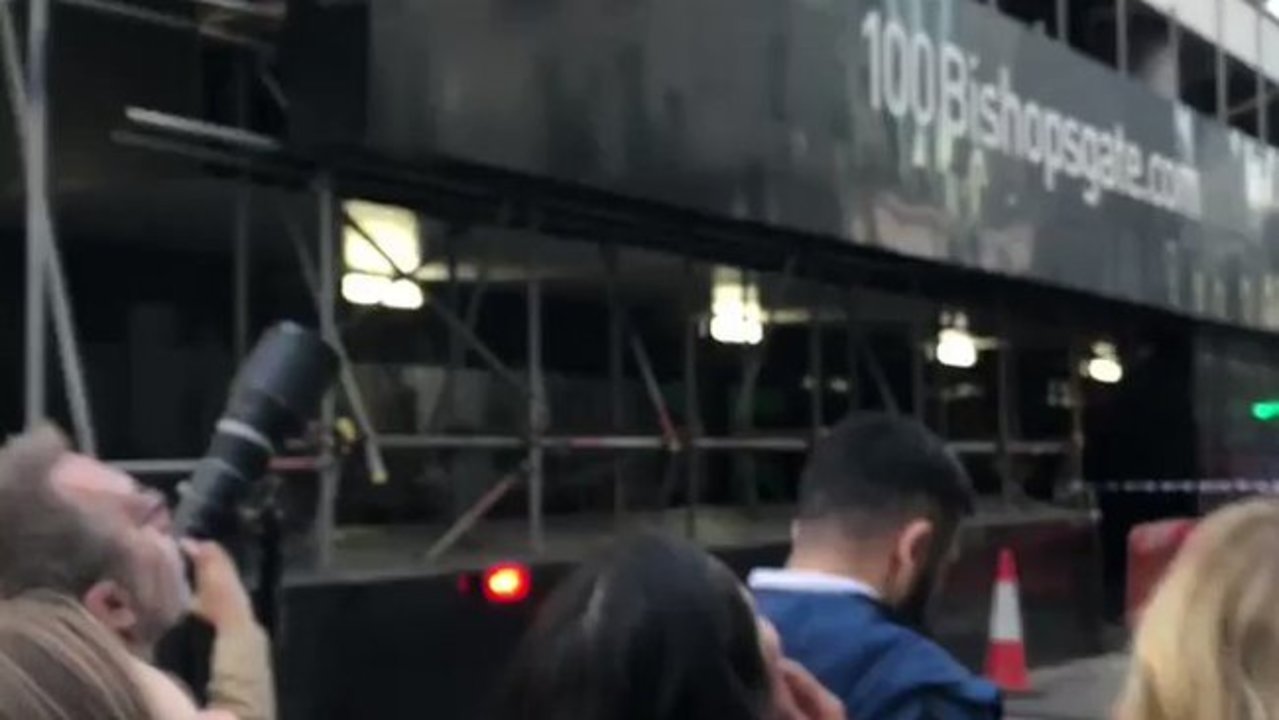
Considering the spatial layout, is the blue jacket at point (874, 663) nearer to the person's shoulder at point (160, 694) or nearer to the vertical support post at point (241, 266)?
the person's shoulder at point (160, 694)

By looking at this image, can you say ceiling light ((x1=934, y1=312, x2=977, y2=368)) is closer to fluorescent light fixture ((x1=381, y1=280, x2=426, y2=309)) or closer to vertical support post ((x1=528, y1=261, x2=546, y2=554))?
vertical support post ((x1=528, y1=261, x2=546, y2=554))

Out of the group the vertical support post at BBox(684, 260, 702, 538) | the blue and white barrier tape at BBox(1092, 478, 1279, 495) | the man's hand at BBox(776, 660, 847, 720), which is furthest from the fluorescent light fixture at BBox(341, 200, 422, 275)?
the blue and white barrier tape at BBox(1092, 478, 1279, 495)

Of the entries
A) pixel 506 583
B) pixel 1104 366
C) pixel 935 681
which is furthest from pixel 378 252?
pixel 1104 366

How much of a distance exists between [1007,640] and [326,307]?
570 cm

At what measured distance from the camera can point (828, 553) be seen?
11.5 feet

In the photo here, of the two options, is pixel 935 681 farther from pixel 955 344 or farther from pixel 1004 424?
pixel 1004 424

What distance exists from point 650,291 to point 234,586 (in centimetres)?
739

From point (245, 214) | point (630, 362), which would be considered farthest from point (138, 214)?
point (630, 362)

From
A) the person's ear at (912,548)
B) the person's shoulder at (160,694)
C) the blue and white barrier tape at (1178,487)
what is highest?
the blue and white barrier tape at (1178,487)

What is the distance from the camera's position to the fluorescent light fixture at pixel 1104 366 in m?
17.4

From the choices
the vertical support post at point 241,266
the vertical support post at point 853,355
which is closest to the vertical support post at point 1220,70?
the vertical support post at point 853,355

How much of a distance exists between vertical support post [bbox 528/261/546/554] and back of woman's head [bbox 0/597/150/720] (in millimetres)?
6962

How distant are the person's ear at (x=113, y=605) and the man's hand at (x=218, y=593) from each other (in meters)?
0.60

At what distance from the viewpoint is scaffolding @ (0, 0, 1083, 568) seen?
641 centimetres
